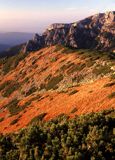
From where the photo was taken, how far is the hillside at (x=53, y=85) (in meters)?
47.0

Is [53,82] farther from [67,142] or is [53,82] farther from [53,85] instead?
[67,142]

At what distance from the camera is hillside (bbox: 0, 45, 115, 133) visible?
4699 cm

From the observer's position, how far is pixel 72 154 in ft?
55.3

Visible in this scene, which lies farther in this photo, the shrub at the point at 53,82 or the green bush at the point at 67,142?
the shrub at the point at 53,82

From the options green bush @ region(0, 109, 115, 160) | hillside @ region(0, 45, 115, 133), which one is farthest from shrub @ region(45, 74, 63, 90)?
green bush @ region(0, 109, 115, 160)

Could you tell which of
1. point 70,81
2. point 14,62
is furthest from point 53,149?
point 14,62

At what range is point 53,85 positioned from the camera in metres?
75.4

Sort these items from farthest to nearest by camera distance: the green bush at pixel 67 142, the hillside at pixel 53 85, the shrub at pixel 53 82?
the shrub at pixel 53 82 → the hillside at pixel 53 85 → the green bush at pixel 67 142

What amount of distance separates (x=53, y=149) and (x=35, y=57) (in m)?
91.5

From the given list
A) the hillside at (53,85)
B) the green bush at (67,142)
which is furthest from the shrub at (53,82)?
the green bush at (67,142)

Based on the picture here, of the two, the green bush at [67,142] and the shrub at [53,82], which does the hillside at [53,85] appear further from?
the green bush at [67,142]

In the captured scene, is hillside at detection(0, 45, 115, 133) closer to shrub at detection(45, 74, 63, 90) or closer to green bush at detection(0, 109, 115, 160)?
shrub at detection(45, 74, 63, 90)

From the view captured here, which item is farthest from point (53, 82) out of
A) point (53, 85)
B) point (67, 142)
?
point (67, 142)

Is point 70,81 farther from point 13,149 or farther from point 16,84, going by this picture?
point 13,149
